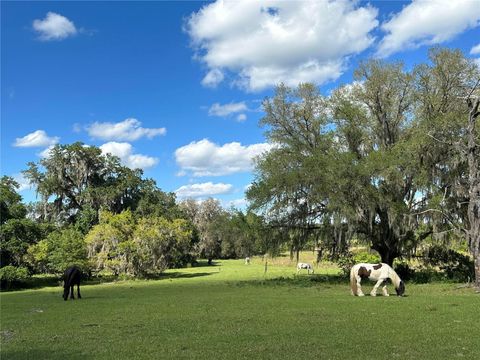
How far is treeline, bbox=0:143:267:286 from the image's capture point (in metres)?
37.8

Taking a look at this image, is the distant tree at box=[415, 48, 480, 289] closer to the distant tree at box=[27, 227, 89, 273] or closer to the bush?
the distant tree at box=[27, 227, 89, 273]

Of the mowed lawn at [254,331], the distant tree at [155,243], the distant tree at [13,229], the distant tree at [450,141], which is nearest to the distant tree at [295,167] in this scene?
the distant tree at [450,141]

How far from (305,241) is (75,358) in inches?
905

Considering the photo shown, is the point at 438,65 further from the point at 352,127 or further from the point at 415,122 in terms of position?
the point at 352,127

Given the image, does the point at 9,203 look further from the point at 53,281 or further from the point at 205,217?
the point at 205,217

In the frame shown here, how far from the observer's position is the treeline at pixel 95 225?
3781 centimetres

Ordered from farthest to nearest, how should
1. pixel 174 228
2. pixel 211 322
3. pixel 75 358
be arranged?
pixel 174 228 < pixel 211 322 < pixel 75 358

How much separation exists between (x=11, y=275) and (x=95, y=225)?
11.1 metres

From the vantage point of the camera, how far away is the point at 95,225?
152 feet

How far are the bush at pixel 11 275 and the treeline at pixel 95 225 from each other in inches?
2.7

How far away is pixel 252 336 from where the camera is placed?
980cm

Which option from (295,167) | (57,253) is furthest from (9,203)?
(295,167)

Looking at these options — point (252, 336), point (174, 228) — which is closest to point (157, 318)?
point (252, 336)

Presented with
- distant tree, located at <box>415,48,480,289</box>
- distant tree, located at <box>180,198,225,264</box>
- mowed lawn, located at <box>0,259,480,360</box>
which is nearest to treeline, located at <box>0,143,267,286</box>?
distant tree, located at <box>415,48,480,289</box>
